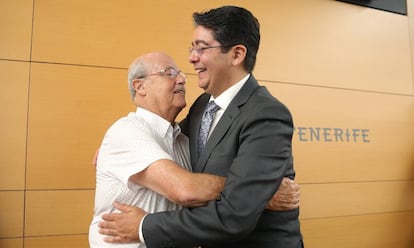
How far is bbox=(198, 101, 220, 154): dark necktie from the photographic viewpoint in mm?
1530

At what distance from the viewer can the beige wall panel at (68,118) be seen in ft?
7.84

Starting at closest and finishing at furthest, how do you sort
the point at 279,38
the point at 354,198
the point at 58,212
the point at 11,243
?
the point at 11,243
the point at 58,212
the point at 279,38
the point at 354,198

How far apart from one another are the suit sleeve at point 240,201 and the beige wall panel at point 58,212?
59.0 inches

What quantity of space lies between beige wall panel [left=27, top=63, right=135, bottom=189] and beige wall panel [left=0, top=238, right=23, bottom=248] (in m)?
0.38

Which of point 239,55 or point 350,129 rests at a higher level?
point 239,55

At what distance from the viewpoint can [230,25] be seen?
148 cm

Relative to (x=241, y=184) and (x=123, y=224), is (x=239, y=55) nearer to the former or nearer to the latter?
(x=241, y=184)

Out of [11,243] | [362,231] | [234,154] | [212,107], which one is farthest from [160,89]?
[362,231]

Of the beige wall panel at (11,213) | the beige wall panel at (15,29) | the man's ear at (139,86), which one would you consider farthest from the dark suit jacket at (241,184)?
the beige wall panel at (15,29)

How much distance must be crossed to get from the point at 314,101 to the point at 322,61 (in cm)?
45

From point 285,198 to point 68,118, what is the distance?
180 cm

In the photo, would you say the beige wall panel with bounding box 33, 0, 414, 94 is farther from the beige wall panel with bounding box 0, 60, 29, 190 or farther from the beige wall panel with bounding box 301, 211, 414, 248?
the beige wall panel with bounding box 301, 211, 414, 248

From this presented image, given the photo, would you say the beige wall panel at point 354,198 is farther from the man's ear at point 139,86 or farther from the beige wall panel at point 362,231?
the man's ear at point 139,86

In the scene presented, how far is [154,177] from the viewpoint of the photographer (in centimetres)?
118
